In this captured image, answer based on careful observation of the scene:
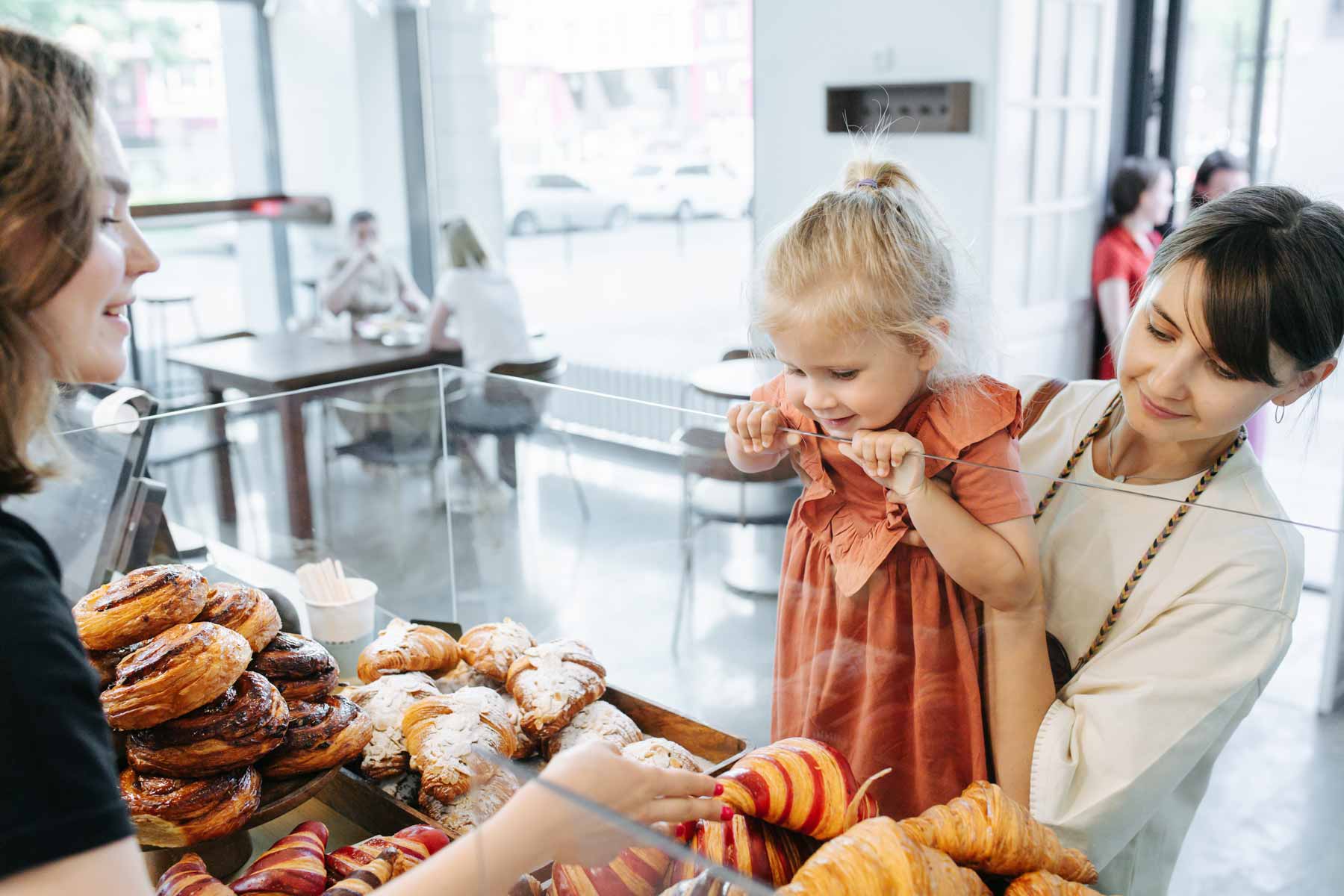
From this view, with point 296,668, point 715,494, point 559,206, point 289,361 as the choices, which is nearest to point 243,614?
point 296,668

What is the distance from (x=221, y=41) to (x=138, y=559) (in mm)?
5443

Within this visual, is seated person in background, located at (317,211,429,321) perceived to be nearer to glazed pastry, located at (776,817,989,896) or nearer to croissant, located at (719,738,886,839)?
croissant, located at (719,738,886,839)

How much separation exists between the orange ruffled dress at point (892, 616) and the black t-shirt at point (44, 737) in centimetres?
52

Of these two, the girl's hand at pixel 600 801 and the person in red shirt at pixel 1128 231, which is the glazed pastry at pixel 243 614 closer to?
the girl's hand at pixel 600 801

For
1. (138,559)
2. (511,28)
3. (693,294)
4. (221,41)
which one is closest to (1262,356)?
(138,559)

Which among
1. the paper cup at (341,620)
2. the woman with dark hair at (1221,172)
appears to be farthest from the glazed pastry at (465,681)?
the woman with dark hair at (1221,172)

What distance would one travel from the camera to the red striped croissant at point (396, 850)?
2.79 ft

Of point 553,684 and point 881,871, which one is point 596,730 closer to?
point 553,684

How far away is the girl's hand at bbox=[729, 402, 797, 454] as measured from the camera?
105cm

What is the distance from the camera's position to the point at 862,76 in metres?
4.03

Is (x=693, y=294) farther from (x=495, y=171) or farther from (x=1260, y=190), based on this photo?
(x=1260, y=190)

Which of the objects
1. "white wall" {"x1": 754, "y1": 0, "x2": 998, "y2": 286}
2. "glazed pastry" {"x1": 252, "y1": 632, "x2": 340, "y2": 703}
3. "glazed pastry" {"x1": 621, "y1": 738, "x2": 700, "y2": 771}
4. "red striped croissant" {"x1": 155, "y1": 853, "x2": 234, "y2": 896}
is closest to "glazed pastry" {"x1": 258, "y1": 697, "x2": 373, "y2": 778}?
"glazed pastry" {"x1": 252, "y1": 632, "x2": 340, "y2": 703}

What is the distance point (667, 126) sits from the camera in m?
4.99

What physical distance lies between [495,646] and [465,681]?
0.05 meters
